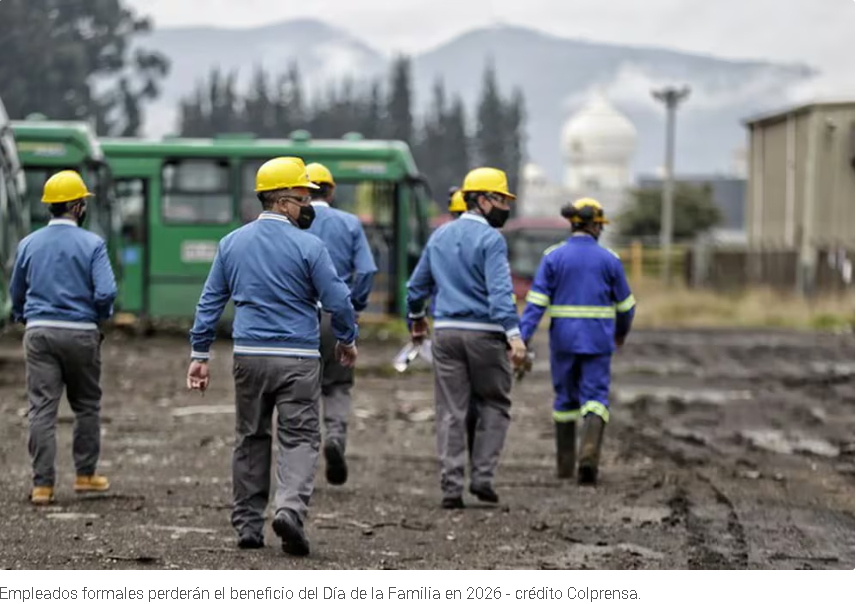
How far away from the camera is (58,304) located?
11.6 meters

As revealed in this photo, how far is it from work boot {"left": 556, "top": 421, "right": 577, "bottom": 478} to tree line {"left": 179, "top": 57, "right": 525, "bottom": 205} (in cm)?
10462

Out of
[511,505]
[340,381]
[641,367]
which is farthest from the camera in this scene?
[641,367]

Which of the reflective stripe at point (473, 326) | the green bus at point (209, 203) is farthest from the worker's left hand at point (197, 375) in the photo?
the green bus at point (209, 203)

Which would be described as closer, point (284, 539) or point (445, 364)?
point (284, 539)

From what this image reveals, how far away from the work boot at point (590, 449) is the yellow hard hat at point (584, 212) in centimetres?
136

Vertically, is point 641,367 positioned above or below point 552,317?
below

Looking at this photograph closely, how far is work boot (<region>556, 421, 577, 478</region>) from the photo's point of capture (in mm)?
13391

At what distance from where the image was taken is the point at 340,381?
1286cm

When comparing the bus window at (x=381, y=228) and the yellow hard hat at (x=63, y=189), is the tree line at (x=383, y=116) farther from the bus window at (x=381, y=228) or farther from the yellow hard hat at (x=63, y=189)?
the yellow hard hat at (x=63, y=189)

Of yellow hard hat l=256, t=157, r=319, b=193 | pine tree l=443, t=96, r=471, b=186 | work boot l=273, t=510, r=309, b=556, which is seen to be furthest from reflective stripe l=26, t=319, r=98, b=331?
pine tree l=443, t=96, r=471, b=186

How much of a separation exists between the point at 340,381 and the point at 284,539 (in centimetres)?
337

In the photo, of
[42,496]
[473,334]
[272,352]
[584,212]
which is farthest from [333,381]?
[272,352]
